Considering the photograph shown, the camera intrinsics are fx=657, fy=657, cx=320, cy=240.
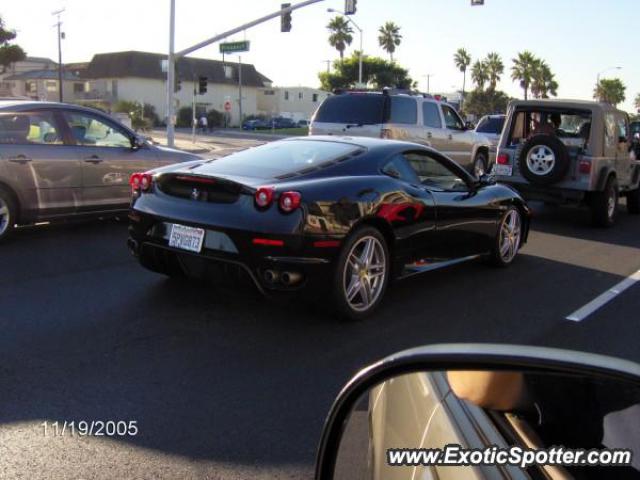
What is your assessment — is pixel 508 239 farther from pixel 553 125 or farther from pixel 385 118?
pixel 385 118

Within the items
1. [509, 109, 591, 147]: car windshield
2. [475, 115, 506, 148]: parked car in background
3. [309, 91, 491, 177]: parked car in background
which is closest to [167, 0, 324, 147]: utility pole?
[475, 115, 506, 148]: parked car in background

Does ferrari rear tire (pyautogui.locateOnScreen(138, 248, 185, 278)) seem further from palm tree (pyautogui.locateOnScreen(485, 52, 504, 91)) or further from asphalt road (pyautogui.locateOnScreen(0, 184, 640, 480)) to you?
palm tree (pyautogui.locateOnScreen(485, 52, 504, 91))

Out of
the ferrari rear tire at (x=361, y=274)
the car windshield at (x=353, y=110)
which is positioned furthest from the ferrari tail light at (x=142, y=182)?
the car windshield at (x=353, y=110)

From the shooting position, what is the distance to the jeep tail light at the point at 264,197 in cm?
473

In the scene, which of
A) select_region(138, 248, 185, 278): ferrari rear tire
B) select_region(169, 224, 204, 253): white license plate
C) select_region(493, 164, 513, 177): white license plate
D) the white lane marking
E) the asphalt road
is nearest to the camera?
the asphalt road

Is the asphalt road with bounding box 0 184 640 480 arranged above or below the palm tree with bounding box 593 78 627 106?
below

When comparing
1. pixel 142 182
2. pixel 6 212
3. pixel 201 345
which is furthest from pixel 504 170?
pixel 201 345

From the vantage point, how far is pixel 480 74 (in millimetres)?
95312

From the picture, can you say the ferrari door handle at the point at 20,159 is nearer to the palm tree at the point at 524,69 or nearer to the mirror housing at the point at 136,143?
the mirror housing at the point at 136,143

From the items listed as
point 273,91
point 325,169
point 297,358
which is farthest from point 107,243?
point 273,91

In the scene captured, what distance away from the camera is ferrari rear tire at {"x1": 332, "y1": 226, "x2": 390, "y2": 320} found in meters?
4.95

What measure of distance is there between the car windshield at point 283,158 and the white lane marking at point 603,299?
2.37 m

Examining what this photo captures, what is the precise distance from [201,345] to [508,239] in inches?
164

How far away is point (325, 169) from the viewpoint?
5.30 meters
